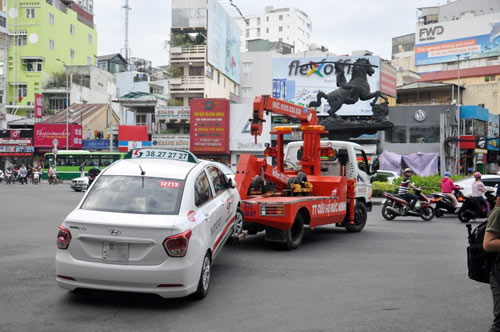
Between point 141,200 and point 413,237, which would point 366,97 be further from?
point 141,200

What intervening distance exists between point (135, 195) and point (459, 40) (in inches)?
2804

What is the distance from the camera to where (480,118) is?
47.3 meters

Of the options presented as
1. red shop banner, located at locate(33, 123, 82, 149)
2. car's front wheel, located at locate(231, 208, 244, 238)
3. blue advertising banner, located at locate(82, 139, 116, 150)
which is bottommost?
car's front wheel, located at locate(231, 208, 244, 238)

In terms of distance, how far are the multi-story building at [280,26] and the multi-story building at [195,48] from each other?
67.8 meters

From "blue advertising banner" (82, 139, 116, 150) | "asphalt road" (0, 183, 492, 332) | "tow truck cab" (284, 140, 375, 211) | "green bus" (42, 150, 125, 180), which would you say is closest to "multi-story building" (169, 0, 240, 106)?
"blue advertising banner" (82, 139, 116, 150)

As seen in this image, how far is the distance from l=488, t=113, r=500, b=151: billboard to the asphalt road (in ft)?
140

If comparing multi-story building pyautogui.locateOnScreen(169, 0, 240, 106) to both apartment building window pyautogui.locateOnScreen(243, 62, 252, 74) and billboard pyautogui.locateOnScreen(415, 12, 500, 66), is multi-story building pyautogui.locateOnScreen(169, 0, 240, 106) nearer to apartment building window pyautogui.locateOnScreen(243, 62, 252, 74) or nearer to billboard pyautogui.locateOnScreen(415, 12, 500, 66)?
apartment building window pyautogui.locateOnScreen(243, 62, 252, 74)

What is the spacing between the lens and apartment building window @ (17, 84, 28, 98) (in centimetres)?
6404

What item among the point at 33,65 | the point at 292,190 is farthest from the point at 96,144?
the point at 292,190

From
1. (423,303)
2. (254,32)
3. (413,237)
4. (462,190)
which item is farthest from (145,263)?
(254,32)

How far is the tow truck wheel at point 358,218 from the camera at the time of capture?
45.1 feet

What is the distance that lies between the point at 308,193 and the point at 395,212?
6.89 meters

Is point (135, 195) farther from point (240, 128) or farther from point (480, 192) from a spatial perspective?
point (240, 128)

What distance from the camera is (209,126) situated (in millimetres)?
48875
